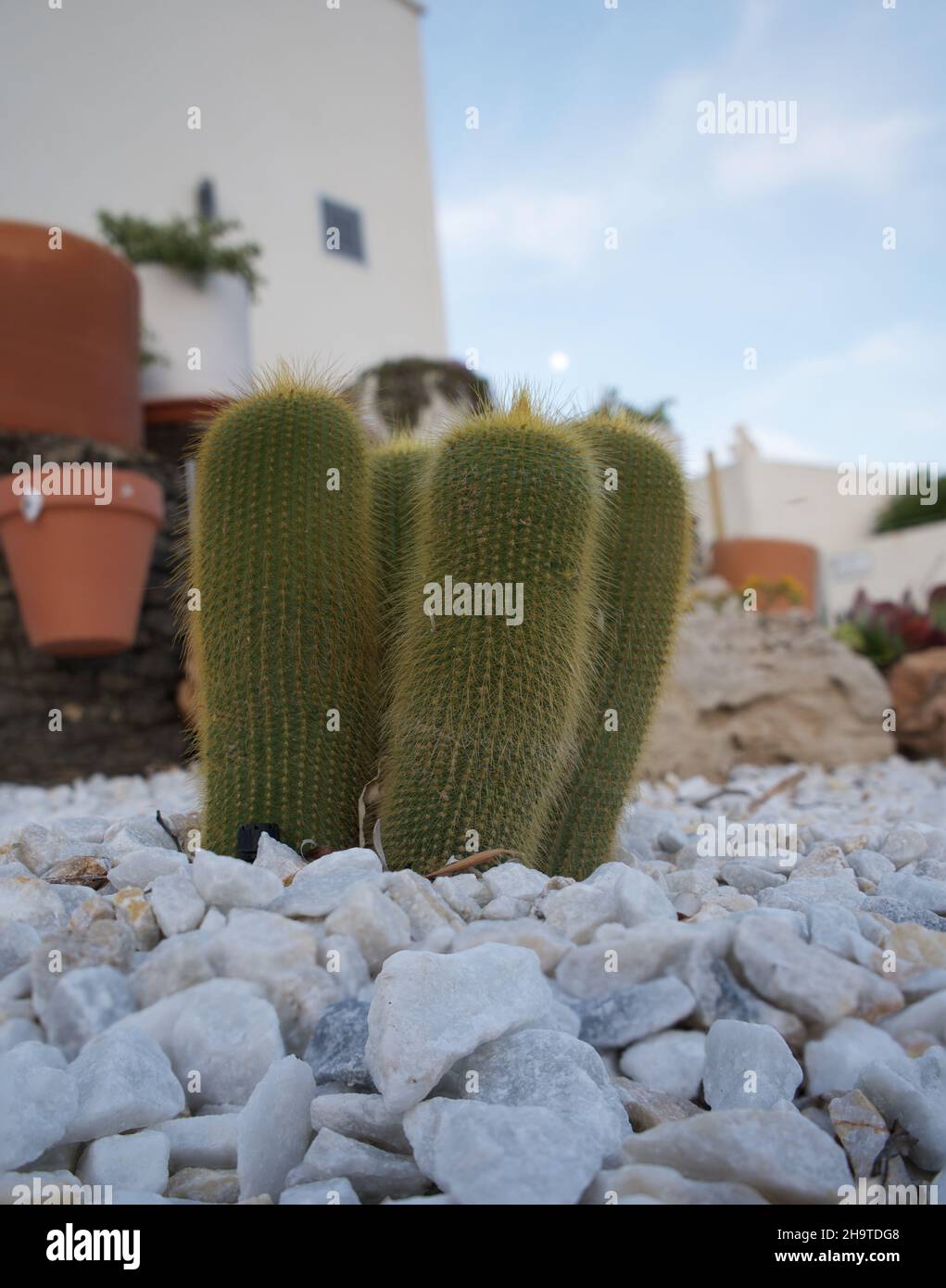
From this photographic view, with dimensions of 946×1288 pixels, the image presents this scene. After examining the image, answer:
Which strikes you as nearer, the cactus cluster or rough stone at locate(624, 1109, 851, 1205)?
rough stone at locate(624, 1109, 851, 1205)

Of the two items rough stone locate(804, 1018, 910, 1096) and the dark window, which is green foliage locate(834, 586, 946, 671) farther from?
rough stone locate(804, 1018, 910, 1096)

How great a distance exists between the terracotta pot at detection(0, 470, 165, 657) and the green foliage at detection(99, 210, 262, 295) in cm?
215

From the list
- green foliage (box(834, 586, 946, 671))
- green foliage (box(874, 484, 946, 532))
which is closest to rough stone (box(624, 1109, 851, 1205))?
green foliage (box(834, 586, 946, 671))

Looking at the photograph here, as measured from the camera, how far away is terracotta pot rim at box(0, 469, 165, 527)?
3828 mm

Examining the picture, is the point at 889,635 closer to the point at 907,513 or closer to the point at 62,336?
the point at 62,336

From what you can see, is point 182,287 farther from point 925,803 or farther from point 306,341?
point 925,803

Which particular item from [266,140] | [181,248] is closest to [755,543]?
[181,248]

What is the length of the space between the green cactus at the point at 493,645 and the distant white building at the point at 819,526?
400 inches

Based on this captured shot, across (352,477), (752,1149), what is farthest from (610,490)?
(752,1149)

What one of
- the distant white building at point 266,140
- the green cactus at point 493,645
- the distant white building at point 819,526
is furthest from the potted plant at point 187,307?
the distant white building at point 819,526

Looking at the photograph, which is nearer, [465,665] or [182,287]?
[465,665]

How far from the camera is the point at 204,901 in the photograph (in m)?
1.39
